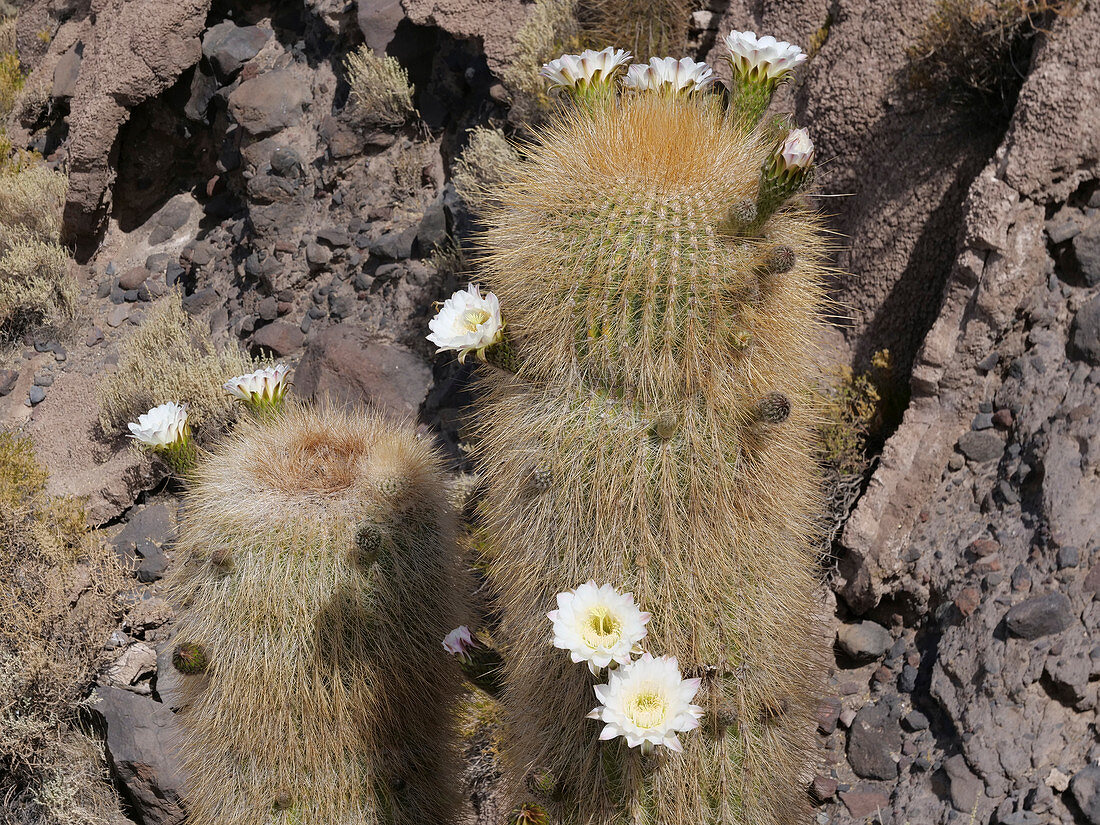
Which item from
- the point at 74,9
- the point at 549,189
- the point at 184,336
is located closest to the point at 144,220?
the point at 184,336

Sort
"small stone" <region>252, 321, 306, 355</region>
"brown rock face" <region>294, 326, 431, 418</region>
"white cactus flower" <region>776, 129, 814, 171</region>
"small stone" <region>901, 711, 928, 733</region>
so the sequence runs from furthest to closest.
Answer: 1. "small stone" <region>252, 321, 306, 355</region>
2. "brown rock face" <region>294, 326, 431, 418</region>
3. "small stone" <region>901, 711, 928, 733</region>
4. "white cactus flower" <region>776, 129, 814, 171</region>

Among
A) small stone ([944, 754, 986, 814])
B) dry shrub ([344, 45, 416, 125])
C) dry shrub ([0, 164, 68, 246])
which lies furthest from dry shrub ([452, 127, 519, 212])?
dry shrub ([0, 164, 68, 246])

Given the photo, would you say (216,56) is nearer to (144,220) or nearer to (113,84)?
(113,84)

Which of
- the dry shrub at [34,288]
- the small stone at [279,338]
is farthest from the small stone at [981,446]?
the dry shrub at [34,288]

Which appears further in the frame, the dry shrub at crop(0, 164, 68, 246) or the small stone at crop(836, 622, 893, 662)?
the dry shrub at crop(0, 164, 68, 246)

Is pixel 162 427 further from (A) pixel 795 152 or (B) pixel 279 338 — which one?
(A) pixel 795 152

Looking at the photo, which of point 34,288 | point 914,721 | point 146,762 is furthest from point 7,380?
point 914,721

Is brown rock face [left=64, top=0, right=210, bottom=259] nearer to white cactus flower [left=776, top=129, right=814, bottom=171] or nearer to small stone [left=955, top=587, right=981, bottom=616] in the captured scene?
white cactus flower [left=776, top=129, right=814, bottom=171]
